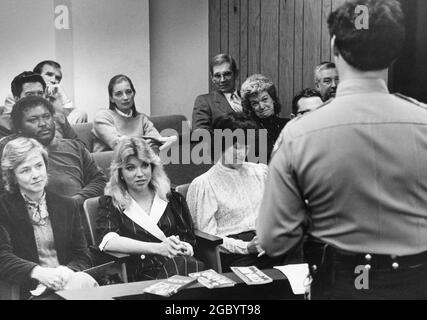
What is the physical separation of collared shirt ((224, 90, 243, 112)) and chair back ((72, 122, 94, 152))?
62cm

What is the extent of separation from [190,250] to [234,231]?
0.19 m

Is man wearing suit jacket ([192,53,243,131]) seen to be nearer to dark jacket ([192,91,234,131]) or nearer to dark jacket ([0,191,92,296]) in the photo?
dark jacket ([192,91,234,131])

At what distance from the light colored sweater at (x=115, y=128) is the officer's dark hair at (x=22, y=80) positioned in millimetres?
350

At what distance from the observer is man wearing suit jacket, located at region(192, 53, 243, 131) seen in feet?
8.01

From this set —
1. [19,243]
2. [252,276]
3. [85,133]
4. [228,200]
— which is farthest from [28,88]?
[252,276]

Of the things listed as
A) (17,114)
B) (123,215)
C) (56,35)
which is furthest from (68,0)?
(123,215)

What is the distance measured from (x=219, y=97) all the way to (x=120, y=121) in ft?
1.50

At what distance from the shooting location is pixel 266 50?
2561 mm

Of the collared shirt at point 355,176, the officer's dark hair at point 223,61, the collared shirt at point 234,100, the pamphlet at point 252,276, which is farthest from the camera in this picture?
the officer's dark hair at point 223,61

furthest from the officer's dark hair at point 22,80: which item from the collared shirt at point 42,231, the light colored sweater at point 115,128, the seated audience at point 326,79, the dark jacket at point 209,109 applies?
the seated audience at point 326,79

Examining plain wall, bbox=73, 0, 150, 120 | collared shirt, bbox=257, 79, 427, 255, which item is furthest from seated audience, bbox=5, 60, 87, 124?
collared shirt, bbox=257, 79, 427, 255

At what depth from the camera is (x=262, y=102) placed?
246 centimetres

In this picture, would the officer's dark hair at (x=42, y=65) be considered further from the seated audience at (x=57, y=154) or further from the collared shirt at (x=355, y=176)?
the collared shirt at (x=355, y=176)

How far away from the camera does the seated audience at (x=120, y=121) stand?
2500 mm
